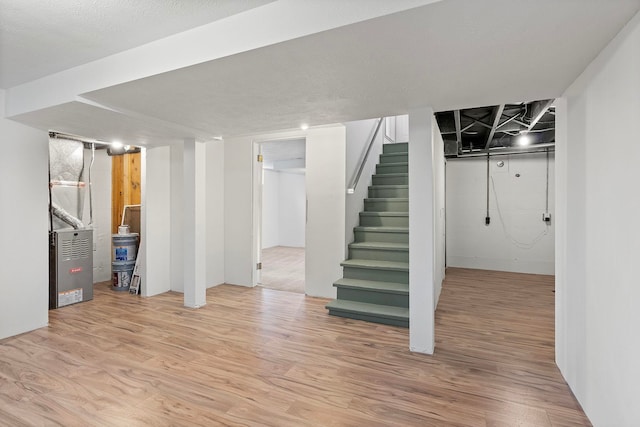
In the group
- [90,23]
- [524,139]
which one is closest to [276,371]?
[90,23]

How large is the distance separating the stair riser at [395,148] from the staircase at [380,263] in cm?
68

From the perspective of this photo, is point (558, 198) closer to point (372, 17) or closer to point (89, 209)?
point (372, 17)

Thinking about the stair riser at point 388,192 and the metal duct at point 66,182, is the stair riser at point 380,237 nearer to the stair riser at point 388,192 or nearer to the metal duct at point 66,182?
the stair riser at point 388,192

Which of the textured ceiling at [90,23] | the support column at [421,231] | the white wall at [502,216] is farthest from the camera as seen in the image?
the white wall at [502,216]

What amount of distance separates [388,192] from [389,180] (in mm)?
300

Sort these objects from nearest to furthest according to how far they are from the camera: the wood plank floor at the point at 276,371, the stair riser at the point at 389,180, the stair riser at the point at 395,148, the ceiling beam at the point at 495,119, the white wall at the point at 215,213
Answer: the wood plank floor at the point at 276,371 < the ceiling beam at the point at 495,119 < the white wall at the point at 215,213 < the stair riser at the point at 389,180 < the stair riser at the point at 395,148

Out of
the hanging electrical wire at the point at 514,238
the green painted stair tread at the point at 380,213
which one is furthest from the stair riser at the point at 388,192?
the hanging electrical wire at the point at 514,238

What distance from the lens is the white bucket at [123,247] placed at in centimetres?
455

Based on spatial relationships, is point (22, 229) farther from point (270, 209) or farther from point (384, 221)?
point (270, 209)

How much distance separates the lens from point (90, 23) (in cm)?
176

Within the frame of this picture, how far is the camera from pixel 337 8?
141 centimetres

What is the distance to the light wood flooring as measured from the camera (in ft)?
15.7

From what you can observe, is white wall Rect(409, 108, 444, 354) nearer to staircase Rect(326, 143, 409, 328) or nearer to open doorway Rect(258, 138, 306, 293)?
staircase Rect(326, 143, 409, 328)

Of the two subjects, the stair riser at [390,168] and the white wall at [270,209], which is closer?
the stair riser at [390,168]
